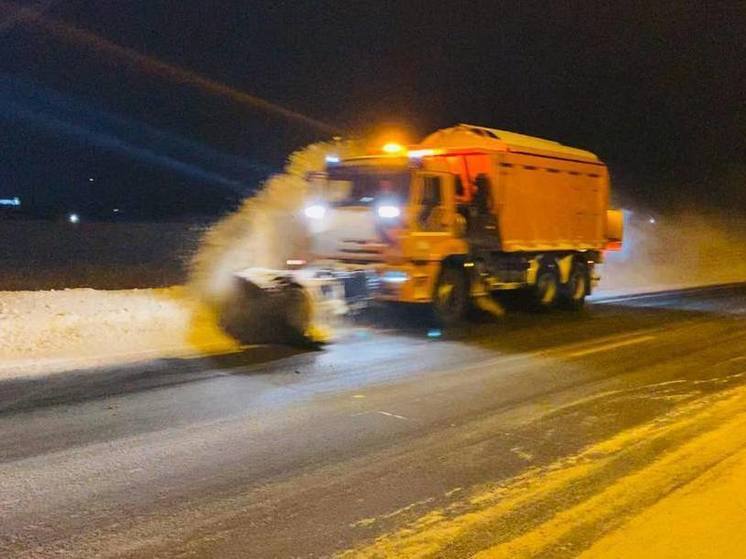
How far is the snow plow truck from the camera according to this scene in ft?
45.1

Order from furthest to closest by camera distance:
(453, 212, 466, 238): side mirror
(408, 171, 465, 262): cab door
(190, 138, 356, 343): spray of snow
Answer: (453, 212, 466, 238): side mirror
(408, 171, 465, 262): cab door
(190, 138, 356, 343): spray of snow

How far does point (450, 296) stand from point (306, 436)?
8.08m

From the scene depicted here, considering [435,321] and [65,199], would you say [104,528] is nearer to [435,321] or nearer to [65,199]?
[435,321]

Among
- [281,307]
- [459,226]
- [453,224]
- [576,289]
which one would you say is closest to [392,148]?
[453,224]

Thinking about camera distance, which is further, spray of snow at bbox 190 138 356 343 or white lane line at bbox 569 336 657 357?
spray of snow at bbox 190 138 356 343

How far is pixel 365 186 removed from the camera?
561 inches

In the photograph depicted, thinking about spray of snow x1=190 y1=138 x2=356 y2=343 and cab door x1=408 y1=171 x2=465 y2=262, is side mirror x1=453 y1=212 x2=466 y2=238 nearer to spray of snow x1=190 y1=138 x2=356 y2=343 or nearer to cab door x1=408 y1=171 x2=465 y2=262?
cab door x1=408 y1=171 x2=465 y2=262

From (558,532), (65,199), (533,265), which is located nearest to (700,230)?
(533,265)

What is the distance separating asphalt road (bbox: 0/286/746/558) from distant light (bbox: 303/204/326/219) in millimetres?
2730

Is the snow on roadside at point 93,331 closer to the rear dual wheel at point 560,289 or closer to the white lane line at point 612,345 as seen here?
the white lane line at point 612,345

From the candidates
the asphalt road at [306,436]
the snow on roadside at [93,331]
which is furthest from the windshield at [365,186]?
the snow on roadside at [93,331]

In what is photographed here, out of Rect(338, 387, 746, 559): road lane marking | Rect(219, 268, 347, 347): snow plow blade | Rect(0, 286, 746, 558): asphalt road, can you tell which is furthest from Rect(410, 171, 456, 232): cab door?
Rect(338, 387, 746, 559): road lane marking

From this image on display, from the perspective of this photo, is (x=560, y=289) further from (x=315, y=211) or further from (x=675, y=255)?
(x=675, y=255)

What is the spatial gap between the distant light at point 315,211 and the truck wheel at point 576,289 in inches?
260
